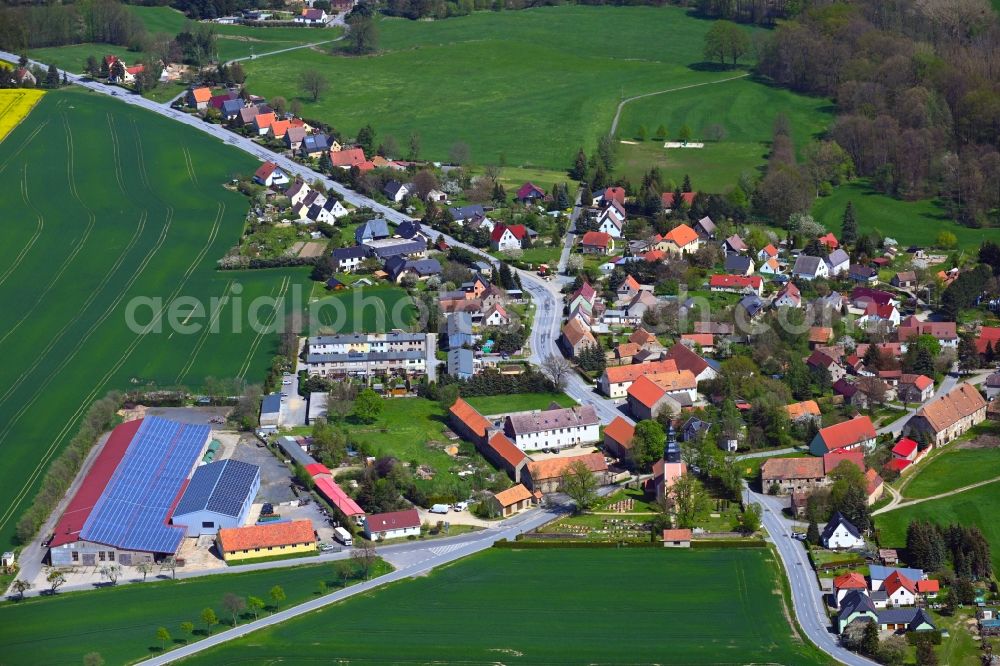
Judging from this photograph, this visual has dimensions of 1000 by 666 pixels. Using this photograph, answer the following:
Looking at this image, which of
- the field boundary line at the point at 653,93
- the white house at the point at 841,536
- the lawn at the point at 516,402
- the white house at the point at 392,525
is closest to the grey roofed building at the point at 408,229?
the lawn at the point at 516,402

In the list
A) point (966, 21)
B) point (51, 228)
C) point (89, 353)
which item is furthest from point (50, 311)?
point (966, 21)

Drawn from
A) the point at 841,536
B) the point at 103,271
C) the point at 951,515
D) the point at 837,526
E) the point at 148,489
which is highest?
the point at 837,526

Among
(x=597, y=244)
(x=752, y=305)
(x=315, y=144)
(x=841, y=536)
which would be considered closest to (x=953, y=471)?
(x=841, y=536)

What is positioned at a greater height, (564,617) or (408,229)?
(564,617)

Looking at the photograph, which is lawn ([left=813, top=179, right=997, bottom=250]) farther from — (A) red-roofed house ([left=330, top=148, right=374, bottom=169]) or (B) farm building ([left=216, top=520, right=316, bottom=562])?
(B) farm building ([left=216, top=520, right=316, bottom=562])

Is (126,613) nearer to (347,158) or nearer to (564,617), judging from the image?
(564,617)

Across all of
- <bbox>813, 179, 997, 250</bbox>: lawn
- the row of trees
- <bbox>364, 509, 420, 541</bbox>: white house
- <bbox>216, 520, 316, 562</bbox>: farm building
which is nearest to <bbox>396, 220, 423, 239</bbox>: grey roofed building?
<bbox>813, 179, 997, 250</bbox>: lawn

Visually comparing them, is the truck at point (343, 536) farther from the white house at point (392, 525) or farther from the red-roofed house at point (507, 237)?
the red-roofed house at point (507, 237)
